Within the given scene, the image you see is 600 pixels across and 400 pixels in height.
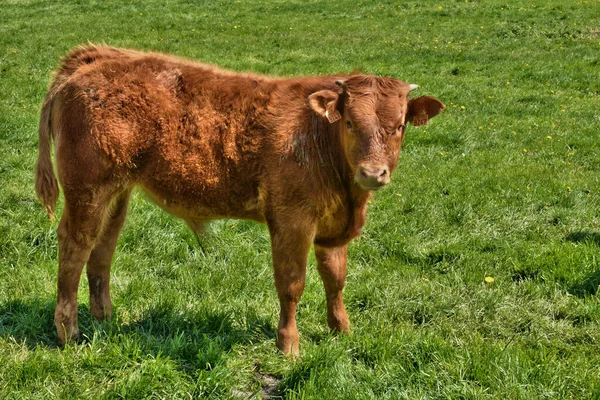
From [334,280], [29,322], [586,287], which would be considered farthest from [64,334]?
[586,287]

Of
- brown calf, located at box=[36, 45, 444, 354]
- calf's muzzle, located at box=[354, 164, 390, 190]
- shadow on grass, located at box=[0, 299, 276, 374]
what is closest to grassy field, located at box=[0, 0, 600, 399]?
shadow on grass, located at box=[0, 299, 276, 374]

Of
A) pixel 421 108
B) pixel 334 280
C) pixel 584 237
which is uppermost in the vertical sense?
pixel 421 108

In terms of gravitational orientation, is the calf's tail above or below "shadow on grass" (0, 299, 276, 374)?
above

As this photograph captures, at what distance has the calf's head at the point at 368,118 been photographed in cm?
410

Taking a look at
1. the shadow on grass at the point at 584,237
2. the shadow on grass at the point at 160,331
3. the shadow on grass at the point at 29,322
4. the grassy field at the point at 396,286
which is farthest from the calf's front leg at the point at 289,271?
the shadow on grass at the point at 584,237

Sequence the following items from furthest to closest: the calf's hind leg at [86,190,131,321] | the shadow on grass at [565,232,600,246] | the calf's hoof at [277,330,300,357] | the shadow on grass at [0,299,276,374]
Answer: the shadow on grass at [565,232,600,246] → the calf's hind leg at [86,190,131,321] → the calf's hoof at [277,330,300,357] → the shadow on grass at [0,299,276,374]

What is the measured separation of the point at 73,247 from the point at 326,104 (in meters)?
2.15

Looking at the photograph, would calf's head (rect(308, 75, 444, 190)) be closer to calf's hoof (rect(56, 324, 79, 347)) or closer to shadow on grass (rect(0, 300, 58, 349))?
calf's hoof (rect(56, 324, 79, 347))

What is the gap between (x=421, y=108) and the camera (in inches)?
180

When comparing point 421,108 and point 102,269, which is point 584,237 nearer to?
point 421,108

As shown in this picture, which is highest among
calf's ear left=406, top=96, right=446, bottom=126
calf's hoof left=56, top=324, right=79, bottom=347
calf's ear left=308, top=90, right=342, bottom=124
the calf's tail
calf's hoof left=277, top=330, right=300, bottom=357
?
calf's ear left=308, top=90, right=342, bottom=124

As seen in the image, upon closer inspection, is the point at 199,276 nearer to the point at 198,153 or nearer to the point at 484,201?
the point at 198,153

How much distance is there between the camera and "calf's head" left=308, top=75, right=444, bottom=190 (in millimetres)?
4102

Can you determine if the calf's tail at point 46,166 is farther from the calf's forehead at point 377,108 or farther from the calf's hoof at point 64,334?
the calf's forehead at point 377,108
